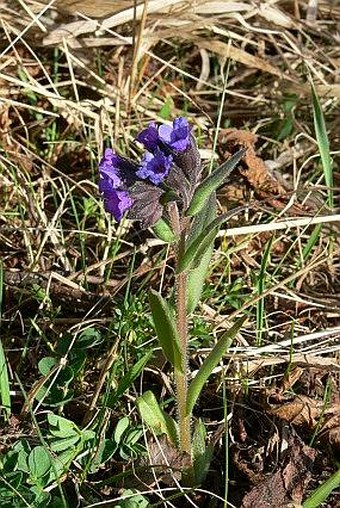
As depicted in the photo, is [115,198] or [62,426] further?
[62,426]

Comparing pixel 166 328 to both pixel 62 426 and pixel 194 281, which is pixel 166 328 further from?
pixel 62 426

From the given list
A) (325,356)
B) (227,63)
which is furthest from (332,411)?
(227,63)

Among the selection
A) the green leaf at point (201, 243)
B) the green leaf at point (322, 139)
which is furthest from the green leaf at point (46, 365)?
the green leaf at point (322, 139)

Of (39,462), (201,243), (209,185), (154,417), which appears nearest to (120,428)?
(154,417)

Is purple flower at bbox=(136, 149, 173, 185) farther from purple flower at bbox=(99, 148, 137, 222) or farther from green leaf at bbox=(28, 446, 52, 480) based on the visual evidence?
green leaf at bbox=(28, 446, 52, 480)

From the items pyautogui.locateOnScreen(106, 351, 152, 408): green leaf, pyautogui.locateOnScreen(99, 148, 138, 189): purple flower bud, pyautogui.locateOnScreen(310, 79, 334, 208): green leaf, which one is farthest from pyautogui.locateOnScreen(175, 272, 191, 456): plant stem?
pyautogui.locateOnScreen(310, 79, 334, 208): green leaf

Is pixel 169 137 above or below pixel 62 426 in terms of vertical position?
above
